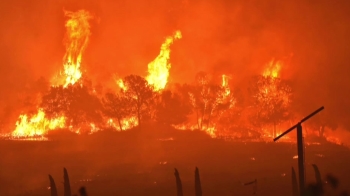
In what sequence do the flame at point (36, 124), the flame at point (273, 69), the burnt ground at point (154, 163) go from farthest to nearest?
1. the flame at point (273, 69)
2. the flame at point (36, 124)
3. the burnt ground at point (154, 163)

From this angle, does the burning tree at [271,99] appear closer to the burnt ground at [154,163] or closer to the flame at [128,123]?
the burnt ground at [154,163]

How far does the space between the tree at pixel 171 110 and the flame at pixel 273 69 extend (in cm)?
2200

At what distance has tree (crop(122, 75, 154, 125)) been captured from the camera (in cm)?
8184

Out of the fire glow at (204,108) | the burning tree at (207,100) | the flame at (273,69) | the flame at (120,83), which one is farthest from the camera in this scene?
the flame at (273,69)

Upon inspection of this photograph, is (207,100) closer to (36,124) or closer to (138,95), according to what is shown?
(138,95)

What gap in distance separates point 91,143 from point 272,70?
4332 centimetres

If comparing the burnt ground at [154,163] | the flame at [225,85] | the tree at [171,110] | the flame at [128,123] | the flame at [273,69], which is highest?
the flame at [273,69]

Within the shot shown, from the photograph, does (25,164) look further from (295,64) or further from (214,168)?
(295,64)

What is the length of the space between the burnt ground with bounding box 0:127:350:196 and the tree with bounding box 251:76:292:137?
10.5m

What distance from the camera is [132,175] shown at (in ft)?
186

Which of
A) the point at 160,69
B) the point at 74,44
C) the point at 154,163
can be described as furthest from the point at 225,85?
the point at 154,163

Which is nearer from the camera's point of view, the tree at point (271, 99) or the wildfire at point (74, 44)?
the tree at point (271, 99)

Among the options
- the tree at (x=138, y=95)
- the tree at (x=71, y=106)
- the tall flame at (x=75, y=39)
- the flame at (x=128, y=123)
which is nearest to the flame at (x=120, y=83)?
the tree at (x=138, y=95)

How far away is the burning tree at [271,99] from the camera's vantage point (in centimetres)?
8694
